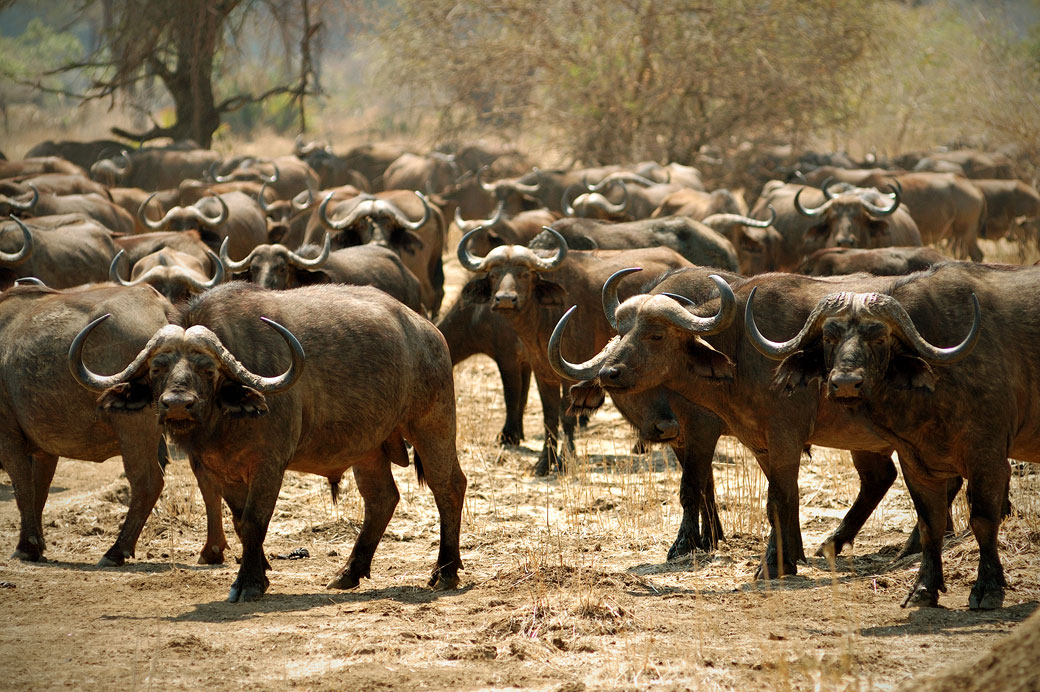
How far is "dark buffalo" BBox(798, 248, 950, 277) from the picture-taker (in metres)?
11.4

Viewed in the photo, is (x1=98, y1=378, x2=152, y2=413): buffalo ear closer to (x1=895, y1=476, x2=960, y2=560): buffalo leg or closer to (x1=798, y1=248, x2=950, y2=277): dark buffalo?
(x1=895, y1=476, x2=960, y2=560): buffalo leg

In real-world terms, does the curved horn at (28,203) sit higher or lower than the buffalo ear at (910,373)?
higher

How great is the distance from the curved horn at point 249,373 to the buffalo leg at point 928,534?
332cm

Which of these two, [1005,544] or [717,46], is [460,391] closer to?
[1005,544]

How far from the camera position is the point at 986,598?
19.5 feet

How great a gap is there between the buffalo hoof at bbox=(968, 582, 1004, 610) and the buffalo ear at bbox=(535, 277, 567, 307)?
522 cm

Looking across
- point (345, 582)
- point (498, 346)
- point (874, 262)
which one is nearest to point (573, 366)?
point (345, 582)

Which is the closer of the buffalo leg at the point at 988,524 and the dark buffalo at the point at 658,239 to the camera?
the buffalo leg at the point at 988,524

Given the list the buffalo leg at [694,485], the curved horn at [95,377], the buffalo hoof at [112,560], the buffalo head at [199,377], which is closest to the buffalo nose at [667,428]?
the buffalo leg at [694,485]

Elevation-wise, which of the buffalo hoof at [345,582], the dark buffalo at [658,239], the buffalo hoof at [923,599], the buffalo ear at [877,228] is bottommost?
the buffalo hoof at [345,582]

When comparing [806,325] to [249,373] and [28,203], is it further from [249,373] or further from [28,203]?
[28,203]

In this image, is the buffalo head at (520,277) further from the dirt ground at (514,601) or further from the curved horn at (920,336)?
the curved horn at (920,336)

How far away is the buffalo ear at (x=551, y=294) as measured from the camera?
1053 cm

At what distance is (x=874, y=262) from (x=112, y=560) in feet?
24.9
